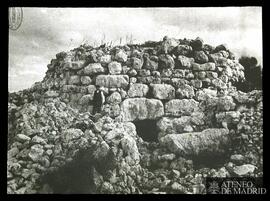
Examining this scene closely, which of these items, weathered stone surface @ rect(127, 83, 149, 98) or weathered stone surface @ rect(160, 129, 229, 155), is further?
weathered stone surface @ rect(127, 83, 149, 98)

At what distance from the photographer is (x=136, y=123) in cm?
362

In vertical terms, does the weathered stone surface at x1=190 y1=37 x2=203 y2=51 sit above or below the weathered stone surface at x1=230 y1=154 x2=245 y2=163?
above

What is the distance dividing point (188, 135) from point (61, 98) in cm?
132

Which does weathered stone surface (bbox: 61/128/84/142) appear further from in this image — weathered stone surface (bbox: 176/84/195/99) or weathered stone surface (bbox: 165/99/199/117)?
weathered stone surface (bbox: 176/84/195/99)

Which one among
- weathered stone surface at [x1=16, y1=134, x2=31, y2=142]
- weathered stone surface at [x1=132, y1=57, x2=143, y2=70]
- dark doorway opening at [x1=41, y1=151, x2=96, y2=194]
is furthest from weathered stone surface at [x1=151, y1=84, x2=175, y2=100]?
weathered stone surface at [x1=16, y1=134, x2=31, y2=142]

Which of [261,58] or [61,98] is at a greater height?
[261,58]

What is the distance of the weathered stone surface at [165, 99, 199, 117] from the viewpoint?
11.9 ft

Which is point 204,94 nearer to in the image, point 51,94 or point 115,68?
point 115,68

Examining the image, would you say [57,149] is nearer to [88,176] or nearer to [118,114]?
[88,176]

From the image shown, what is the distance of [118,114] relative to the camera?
11.9 ft

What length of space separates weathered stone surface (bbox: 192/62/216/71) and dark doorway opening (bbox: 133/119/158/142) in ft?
2.27
